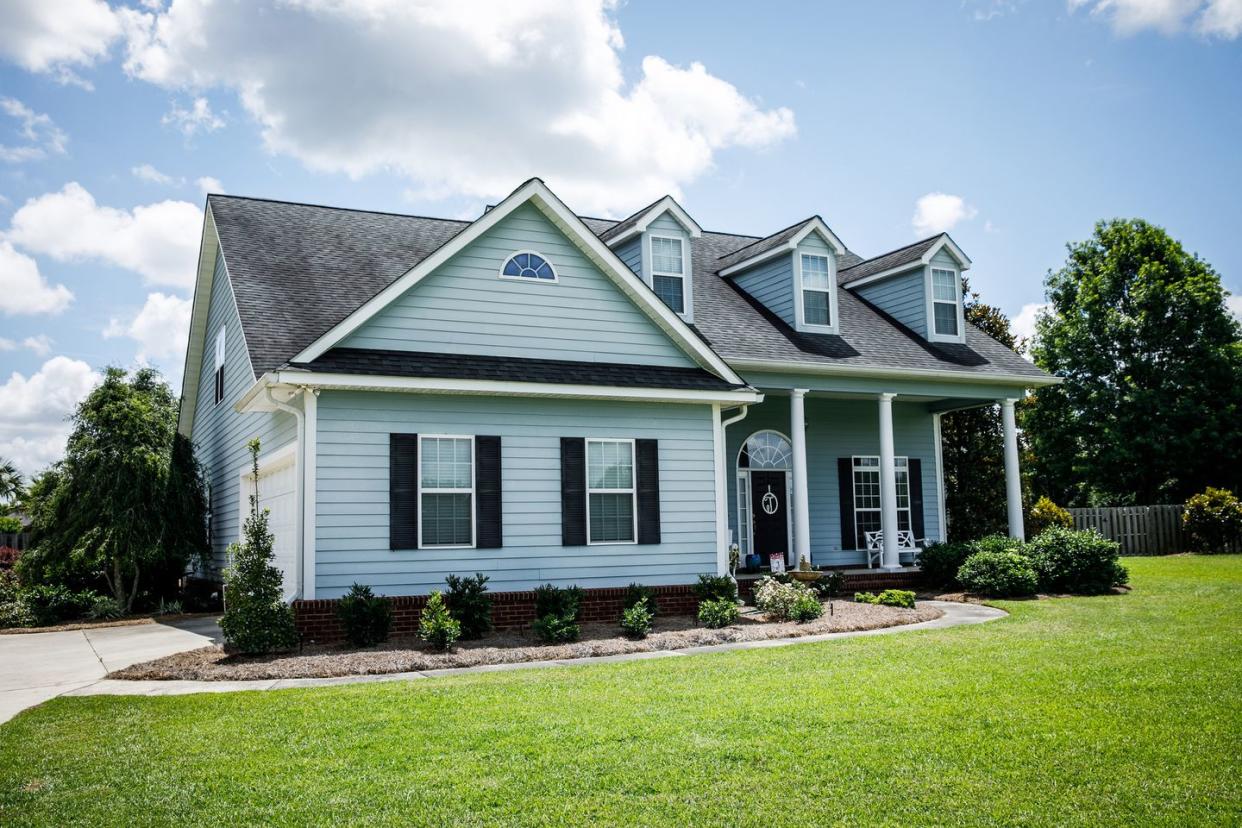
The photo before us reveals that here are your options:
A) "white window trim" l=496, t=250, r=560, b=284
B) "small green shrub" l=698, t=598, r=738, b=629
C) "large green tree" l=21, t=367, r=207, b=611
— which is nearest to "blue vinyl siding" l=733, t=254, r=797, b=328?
"white window trim" l=496, t=250, r=560, b=284

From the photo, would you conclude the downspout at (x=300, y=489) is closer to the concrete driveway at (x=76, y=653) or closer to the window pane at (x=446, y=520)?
the window pane at (x=446, y=520)

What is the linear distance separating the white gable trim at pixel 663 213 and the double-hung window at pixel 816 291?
305 centimetres

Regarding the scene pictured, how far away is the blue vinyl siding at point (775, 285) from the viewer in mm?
20125

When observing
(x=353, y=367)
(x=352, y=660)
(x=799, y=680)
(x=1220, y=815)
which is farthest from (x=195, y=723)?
(x=1220, y=815)

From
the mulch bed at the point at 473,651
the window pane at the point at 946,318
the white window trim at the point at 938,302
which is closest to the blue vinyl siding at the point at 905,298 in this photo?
the white window trim at the point at 938,302

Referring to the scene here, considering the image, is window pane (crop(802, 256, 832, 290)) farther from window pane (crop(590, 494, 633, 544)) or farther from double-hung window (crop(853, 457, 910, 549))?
window pane (crop(590, 494, 633, 544))

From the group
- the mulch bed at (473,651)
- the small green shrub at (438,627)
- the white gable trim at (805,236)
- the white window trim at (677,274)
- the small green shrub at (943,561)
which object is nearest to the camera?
the mulch bed at (473,651)

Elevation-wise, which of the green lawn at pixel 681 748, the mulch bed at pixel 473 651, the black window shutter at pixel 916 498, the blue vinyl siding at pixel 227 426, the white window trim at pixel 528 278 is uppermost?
the white window trim at pixel 528 278

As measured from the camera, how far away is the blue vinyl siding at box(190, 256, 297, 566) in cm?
1567

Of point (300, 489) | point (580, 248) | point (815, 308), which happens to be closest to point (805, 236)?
point (815, 308)

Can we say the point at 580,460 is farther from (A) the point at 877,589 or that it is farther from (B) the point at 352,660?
(A) the point at 877,589

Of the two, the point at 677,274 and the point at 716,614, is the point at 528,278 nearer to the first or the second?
the point at 677,274

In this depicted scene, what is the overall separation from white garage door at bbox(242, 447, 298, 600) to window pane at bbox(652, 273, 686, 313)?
7.59 meters

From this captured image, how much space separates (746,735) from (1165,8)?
17366mm
